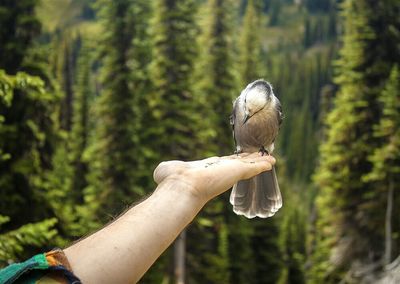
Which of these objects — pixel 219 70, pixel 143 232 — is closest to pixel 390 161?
pixel 219 70

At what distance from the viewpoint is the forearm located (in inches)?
93.7

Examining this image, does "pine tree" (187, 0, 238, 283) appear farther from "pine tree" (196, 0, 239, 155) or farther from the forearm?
the forearm

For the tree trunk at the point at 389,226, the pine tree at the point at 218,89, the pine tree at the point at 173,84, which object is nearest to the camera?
the tree trunk at the point at 389,226

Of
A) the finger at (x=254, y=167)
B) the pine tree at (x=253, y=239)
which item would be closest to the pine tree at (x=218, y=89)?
the pine tree at (x=253, y=239)

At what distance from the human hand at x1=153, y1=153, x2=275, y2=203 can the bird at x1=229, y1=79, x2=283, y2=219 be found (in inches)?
37.0

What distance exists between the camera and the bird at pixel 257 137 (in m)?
4.84

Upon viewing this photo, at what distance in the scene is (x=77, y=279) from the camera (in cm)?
223

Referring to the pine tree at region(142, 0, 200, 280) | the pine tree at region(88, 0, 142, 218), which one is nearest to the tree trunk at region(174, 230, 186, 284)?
the pine tree at region(88, 0, 142, 218)

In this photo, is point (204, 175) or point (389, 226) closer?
point (204, 175)

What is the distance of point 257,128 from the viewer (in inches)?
210

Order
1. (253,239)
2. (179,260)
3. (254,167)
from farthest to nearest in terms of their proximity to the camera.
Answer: (253,239)
(179,260)
(254,167)

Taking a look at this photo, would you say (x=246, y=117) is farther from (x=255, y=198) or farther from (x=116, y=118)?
(x=116, y=118)

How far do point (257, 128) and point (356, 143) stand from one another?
18.2 m

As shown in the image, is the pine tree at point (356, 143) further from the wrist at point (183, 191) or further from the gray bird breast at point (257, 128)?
the wrist at point (183, 191)
